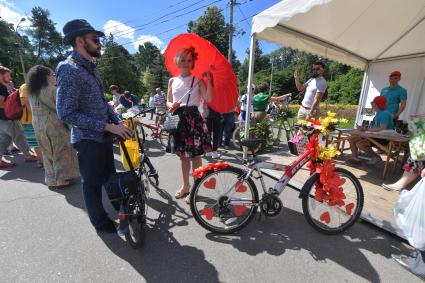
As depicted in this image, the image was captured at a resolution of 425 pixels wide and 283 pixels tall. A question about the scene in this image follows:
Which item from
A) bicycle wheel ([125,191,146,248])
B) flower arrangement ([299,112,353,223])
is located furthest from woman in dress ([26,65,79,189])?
flower arrangement ([299,112,353,223])

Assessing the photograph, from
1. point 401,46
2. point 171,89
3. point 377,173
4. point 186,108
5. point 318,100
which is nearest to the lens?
point 186,108

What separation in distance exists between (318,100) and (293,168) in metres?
2.84

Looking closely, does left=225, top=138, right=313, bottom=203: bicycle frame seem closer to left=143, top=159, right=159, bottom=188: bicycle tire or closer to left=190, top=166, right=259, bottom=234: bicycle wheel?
left=190, top=166, right=259, bottom=234: bicycle wheel

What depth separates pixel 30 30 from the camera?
4728 cm

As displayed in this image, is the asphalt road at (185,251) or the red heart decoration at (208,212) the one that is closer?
the asphalt road at (185,251)

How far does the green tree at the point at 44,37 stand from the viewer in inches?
1861

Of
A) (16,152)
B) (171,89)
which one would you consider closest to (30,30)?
(16,152)

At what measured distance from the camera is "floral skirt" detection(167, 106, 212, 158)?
2.91 meters

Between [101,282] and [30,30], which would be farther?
[30,30]

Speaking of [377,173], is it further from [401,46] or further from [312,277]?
[401,46]

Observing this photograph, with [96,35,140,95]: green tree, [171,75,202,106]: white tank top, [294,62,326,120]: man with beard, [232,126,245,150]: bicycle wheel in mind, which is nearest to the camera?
[171,75,202,106]: white tank top

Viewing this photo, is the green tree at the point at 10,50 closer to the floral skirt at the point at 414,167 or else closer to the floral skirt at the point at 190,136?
the floral skirt at the point at 190,136

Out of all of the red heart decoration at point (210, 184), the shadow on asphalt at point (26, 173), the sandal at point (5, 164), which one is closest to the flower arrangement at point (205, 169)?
the red heart decoration at point (210, 184)

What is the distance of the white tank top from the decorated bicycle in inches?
34.4
